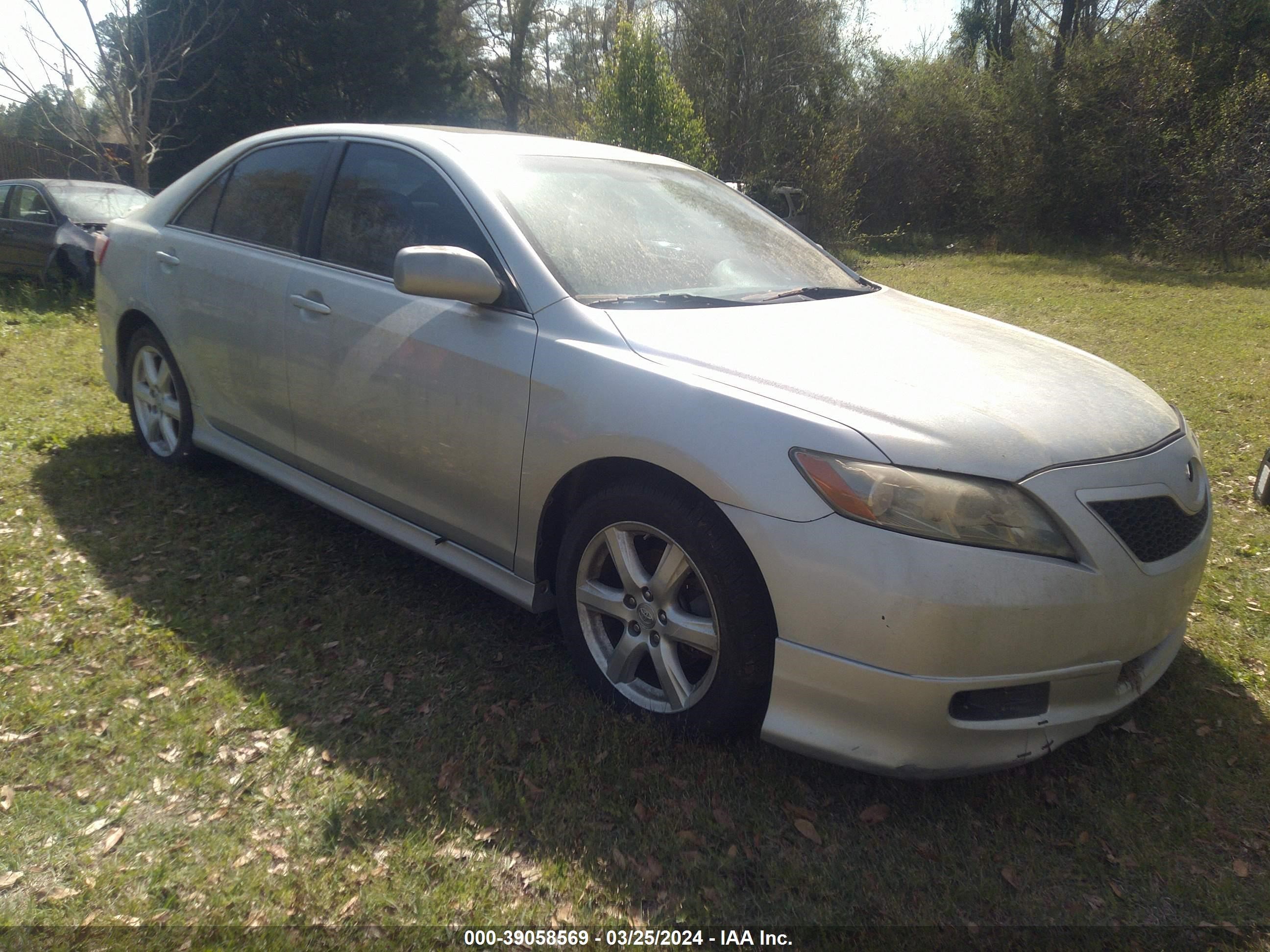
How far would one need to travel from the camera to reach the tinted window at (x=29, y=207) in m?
11.2

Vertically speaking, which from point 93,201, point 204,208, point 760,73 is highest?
point 760,73

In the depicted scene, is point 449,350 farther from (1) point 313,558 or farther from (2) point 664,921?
(2) point 664,921

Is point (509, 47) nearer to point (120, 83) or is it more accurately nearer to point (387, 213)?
point (120, 83)

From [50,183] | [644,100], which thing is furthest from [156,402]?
[644,100]

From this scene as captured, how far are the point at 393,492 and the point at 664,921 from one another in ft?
6.21

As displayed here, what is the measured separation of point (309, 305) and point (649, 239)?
1343 millimetres

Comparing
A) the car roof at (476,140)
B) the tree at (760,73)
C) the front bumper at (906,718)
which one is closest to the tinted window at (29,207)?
the car roof at (476,140)

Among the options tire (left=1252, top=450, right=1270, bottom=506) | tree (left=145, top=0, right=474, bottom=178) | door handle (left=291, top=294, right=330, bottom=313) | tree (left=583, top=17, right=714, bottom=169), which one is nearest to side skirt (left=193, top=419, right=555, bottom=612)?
door handle (left=291, top=294, right=330, bottom=313)

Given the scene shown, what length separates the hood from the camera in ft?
8.23

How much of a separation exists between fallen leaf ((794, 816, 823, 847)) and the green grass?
0.06ft

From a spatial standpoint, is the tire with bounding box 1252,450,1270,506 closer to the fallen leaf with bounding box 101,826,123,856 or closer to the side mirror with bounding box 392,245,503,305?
the side mirror with bounding box 392,245,503,305

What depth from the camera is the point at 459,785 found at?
2811 millimetres

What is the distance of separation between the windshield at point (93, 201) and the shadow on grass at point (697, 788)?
29.7 ft

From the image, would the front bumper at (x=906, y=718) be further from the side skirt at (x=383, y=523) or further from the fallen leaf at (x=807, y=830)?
the side skirt at (x=383, y=523)
